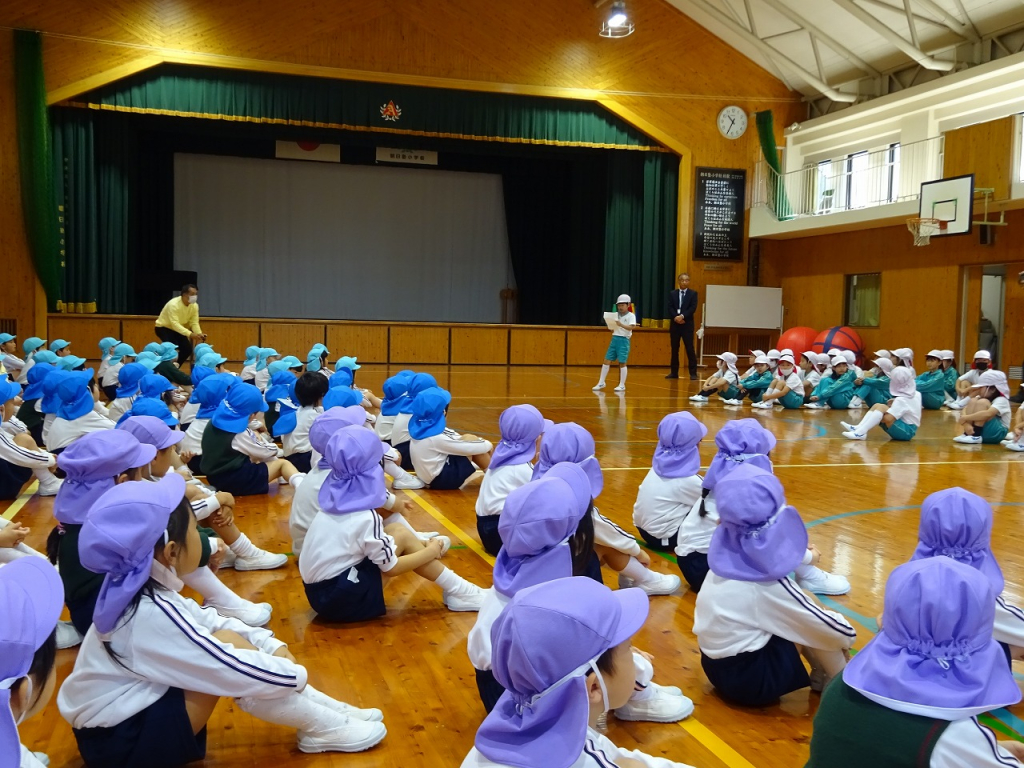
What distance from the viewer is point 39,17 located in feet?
48.6

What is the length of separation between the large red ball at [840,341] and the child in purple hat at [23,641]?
1581cm

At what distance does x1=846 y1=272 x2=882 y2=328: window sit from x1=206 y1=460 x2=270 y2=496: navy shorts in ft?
47.2

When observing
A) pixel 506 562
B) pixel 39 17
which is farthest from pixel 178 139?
pixel 506 562

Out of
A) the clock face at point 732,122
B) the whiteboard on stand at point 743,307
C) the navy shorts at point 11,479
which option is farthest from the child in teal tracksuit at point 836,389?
the navy shorts at point 11,479

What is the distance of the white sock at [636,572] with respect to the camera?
12.5ft

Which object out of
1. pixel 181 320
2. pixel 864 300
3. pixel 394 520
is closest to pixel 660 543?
pixel 394 520

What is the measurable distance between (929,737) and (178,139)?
1922 cm

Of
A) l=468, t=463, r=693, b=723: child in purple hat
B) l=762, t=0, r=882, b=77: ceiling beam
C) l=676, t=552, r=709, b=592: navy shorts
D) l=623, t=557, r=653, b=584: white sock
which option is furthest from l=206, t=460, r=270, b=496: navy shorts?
l=762, t=0, r=882, b=77: ceiling beam

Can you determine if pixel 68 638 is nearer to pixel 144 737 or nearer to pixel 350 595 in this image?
pixel 350 595

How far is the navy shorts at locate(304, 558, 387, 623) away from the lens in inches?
134

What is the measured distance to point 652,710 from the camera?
2.65 meters

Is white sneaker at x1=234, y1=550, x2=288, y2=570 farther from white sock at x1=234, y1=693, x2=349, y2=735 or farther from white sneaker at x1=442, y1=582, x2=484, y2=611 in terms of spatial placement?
white sock at x1=234, y1=693, x2=349, y2=735

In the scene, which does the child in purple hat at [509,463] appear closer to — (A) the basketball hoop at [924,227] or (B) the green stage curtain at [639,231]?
(A) the basketball hoop at [924,227]

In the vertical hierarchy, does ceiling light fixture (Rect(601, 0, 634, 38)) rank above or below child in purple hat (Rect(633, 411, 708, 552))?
above
